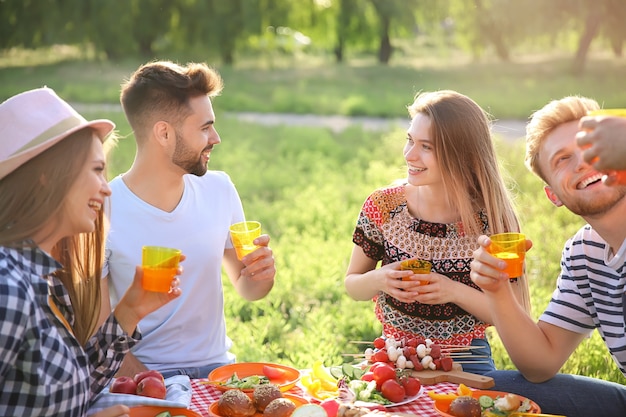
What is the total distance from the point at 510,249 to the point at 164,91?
1.84m

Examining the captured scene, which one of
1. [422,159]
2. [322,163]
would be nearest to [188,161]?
[422,159]

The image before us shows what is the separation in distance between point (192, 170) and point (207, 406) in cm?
127

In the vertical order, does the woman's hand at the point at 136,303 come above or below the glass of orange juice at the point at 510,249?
below

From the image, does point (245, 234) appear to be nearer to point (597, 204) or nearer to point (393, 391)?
point (393, 391)

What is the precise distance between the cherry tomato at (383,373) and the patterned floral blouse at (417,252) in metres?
0.86

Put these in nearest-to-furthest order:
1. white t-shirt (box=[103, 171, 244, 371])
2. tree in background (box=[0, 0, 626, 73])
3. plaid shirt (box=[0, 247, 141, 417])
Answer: plaid shirt (box=[0, 247, 141, 417]), white t-shirt (box=[103, 171, 244, 371]), tree in background (box=[0, 0, 626, 73])

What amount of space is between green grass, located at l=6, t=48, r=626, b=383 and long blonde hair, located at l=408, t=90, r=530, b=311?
0.55 m

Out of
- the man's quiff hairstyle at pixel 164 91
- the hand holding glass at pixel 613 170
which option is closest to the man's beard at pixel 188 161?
the man's quiff hairstyle at pixel 164 91

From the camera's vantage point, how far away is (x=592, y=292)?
3.36 meters

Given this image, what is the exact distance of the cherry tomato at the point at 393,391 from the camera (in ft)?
9.66

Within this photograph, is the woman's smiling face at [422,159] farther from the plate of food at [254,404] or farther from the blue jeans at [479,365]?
the plate of food at [254,404]

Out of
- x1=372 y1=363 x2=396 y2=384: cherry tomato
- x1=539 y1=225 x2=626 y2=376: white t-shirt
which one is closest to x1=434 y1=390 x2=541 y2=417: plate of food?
x1=372 y1=363 x2=396 y2=384: cherry tomato

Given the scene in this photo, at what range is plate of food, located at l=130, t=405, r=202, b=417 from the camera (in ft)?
9.12

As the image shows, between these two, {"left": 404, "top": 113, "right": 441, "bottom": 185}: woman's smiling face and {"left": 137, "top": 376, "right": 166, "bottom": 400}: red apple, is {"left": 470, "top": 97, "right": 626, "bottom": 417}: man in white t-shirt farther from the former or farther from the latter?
{"left": 137, "top": 376, "right": 166, "bottom": 400}: red apple
